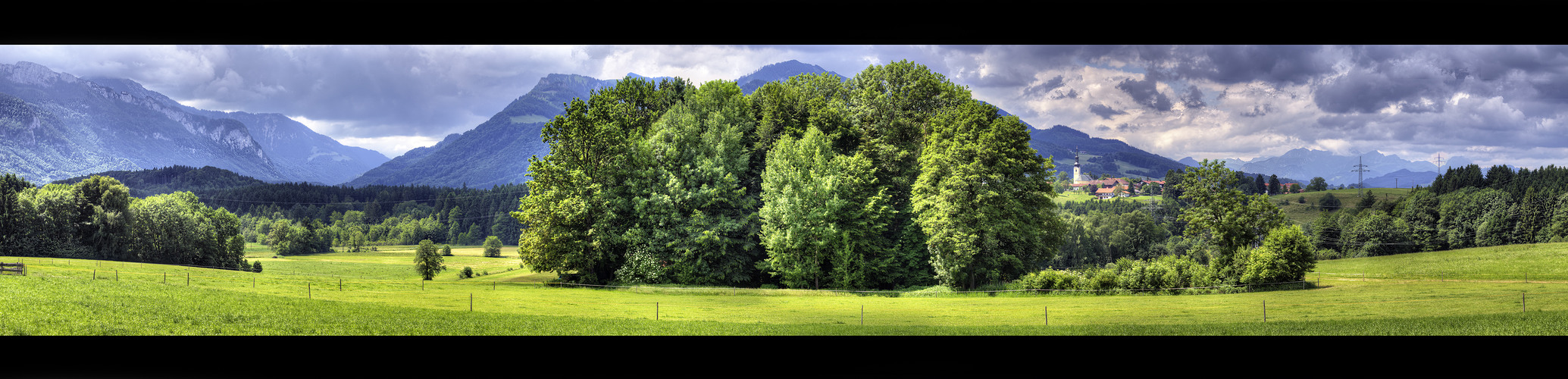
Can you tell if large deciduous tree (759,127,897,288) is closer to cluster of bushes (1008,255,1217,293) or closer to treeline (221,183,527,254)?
cluster of bushes (1008,255,1217,293)

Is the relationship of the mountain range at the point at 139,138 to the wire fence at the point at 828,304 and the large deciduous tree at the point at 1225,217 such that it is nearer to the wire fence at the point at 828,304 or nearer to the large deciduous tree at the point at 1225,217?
the wire fence at the point at 828,304

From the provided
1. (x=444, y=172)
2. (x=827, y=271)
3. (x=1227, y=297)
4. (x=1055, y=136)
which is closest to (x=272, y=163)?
(x=444, y=172)

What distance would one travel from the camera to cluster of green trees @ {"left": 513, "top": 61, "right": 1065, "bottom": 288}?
16609 millimetres

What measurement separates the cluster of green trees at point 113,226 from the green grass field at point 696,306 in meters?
0.26

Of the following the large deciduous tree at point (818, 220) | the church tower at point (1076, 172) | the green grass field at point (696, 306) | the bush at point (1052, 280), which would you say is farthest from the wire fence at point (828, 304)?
the church tower at point (1076, 172)

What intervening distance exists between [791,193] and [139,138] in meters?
13.2

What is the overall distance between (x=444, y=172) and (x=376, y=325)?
7.94 metres

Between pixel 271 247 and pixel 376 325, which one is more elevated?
pixel 271 247

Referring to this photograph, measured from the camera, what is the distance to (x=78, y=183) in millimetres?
10031

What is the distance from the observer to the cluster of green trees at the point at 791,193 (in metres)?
16.6

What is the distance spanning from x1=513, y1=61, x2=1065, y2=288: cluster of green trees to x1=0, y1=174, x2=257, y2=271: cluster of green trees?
6.67m

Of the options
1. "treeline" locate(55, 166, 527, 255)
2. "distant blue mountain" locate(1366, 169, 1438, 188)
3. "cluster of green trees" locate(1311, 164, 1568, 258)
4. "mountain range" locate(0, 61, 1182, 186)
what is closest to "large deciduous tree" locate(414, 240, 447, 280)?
"treeline" locate(55, 166, 527, 255)
